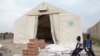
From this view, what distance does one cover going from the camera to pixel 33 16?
1608 cm

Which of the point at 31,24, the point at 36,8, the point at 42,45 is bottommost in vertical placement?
the point at 42,45

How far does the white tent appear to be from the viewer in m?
15.2

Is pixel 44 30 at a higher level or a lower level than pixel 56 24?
lower

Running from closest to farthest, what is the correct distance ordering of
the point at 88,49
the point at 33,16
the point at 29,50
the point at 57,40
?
1. the point at 88,49
2. the point at 29,50
3. the point at 57,40
4. the point at 33,16

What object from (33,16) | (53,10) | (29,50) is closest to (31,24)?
(33,16)

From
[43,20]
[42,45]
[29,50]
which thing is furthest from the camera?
[43,20]

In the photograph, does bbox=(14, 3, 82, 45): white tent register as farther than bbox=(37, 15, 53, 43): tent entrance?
No

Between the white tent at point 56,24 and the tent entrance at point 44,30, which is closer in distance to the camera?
the white tent at point 56,24

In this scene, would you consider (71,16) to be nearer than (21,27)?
Yes

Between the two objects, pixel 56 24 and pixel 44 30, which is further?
pixel 44 30

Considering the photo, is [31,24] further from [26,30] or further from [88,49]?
[88,49]

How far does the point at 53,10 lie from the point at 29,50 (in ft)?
22.1

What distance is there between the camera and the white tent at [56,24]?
15203mm

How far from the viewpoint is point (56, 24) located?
15.4 metres
